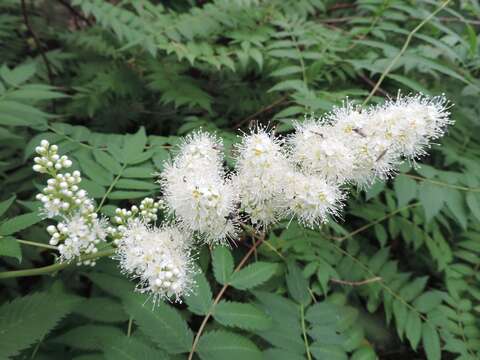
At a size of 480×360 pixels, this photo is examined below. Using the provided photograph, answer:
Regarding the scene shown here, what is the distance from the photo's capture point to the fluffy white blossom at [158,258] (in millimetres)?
1536

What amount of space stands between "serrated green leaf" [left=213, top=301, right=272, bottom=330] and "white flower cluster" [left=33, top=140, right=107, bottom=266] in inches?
20.9

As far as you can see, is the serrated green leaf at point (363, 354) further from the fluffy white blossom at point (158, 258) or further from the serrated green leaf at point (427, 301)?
the fluffy white blossom at point (158, 258)

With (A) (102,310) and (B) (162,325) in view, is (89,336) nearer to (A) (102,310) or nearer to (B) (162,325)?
(A) (102,310)

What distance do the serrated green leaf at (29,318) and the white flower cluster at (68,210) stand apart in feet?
0.51

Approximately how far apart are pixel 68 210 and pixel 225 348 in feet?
2.51

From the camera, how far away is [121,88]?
3.28 metres

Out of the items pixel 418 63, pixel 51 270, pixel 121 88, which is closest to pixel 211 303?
pixel 51 270

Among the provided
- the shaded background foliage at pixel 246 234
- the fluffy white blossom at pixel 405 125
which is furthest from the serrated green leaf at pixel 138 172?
the fluffy white blossom at pixel 405 125

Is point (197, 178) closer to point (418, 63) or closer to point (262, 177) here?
point (262, 177)

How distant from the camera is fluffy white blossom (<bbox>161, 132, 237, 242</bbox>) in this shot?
1595 mm

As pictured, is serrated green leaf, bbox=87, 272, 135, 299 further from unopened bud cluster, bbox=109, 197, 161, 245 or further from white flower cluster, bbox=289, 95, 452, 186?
white flower cluster, bbox=289, 95, 452, 186

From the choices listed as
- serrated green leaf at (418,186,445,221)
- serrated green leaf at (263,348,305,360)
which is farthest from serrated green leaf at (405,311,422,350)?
serrated green leaf at (263,348,305,360)

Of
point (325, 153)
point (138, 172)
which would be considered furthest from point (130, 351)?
point (325, 153)

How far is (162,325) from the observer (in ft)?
4.93
